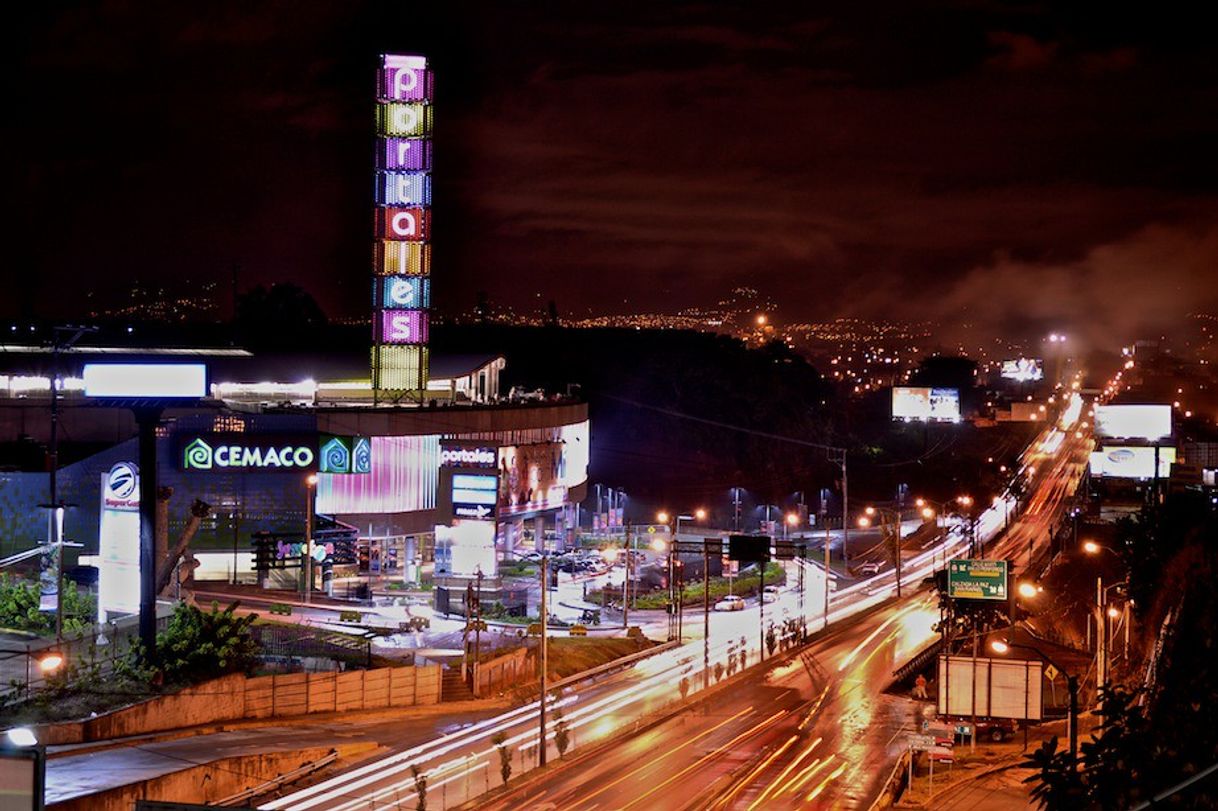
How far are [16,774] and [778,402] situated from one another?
175 meters

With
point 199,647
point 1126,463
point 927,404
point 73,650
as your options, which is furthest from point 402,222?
point 927,404

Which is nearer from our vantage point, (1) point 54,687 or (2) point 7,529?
(1) point 54,687

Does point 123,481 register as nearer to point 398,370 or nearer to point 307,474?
point 307,474

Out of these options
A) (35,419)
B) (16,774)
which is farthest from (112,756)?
(35,419)

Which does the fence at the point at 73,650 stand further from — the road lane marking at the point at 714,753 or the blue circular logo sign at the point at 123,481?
the road lane marking at the point at 714,753

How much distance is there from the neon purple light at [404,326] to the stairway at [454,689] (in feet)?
109

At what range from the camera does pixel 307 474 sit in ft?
233

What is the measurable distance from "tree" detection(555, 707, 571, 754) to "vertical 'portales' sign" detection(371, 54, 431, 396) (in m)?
36.2

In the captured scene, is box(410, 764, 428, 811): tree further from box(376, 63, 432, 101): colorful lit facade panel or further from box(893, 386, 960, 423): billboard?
box(893, 386, 960, 423): billboard

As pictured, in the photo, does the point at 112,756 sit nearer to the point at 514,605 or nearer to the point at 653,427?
the point at 514,605

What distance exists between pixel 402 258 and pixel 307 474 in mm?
14423

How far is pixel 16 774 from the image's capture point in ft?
40.9

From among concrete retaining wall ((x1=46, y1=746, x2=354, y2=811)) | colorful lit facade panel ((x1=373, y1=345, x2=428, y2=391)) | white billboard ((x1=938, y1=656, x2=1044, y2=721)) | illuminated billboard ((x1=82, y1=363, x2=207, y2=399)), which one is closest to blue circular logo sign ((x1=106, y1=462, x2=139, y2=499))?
illuminated billboard ((x1=82, y1=363, x2=207, y2=399))

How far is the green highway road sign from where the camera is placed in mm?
54031
